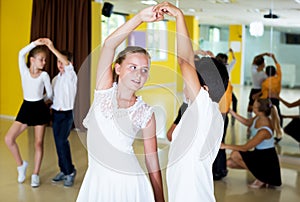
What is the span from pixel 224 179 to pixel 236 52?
1.94 m

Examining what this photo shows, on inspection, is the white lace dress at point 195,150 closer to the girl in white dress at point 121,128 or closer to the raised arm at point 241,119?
the girl in white dress at point 121,128

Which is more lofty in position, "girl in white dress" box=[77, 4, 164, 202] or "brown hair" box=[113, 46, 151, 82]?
"brown hair" box=[113, 46, 151, 82]

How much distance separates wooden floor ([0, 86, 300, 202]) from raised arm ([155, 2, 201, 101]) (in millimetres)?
721

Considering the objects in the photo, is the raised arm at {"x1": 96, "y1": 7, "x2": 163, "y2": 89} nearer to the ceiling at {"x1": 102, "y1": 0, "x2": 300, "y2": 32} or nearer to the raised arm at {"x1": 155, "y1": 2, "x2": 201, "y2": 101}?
the raised arm at {"x1": 155, "y1": 2, "x2": 201, "y2": 101}

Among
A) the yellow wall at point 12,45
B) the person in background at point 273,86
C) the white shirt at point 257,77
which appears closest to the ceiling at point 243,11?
the person in background at point 273,86

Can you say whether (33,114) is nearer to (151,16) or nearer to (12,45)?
(151,16)

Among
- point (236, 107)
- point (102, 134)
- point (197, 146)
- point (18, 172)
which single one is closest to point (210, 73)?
point (197, 146)

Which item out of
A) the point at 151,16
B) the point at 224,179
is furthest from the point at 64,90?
the point at 151,16

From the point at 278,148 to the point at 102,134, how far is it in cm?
423

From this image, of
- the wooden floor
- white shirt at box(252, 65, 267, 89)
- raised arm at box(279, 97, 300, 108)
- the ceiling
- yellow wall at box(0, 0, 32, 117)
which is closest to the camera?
the wooden floor

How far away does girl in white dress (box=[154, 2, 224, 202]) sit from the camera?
1570 mm

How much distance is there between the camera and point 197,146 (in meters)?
1.73

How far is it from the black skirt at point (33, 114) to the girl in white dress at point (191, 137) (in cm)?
226

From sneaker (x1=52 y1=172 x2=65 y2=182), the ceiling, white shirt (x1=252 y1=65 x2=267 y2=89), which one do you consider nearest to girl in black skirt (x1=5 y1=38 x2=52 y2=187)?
sneaker (x1=52 y1=172 x2=65 y2=182)
